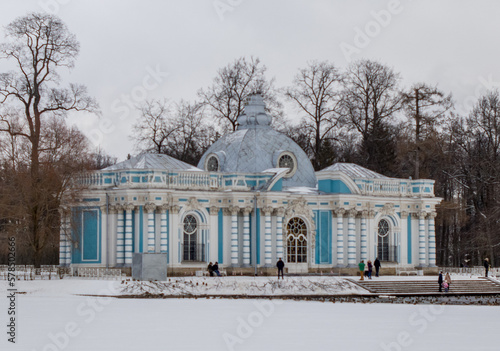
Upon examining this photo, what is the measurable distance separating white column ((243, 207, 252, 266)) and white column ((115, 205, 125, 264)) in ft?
18.3

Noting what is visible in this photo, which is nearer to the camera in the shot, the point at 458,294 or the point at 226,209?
the point at 458,294

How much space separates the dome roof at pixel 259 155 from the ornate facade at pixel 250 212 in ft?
0.19

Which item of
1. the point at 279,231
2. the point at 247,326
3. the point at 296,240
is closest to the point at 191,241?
the point at 279,231

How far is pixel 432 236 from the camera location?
5000cm

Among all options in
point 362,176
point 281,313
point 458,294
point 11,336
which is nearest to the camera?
point 11,336

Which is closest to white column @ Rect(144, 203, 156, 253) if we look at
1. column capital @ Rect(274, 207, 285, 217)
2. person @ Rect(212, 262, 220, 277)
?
person @ Rect(212, 262, 220, 277)

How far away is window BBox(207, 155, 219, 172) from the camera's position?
48.1 meters

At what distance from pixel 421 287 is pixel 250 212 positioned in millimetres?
8485

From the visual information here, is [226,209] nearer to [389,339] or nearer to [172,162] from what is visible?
[172,162]

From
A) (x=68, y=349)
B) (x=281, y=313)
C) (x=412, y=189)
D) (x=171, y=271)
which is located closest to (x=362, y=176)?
(x=412, y=189)

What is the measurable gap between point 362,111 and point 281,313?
34080 millimetres

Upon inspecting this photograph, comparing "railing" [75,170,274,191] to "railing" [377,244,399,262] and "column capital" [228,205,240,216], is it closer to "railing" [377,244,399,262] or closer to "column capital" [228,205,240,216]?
"column capital" [228,205,240,216]

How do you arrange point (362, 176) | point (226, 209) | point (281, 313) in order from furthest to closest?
1. point (362, 176)
2. point (226, 209)
3. point (281, 313)

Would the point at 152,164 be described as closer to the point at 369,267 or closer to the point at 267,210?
the point at 267,210
